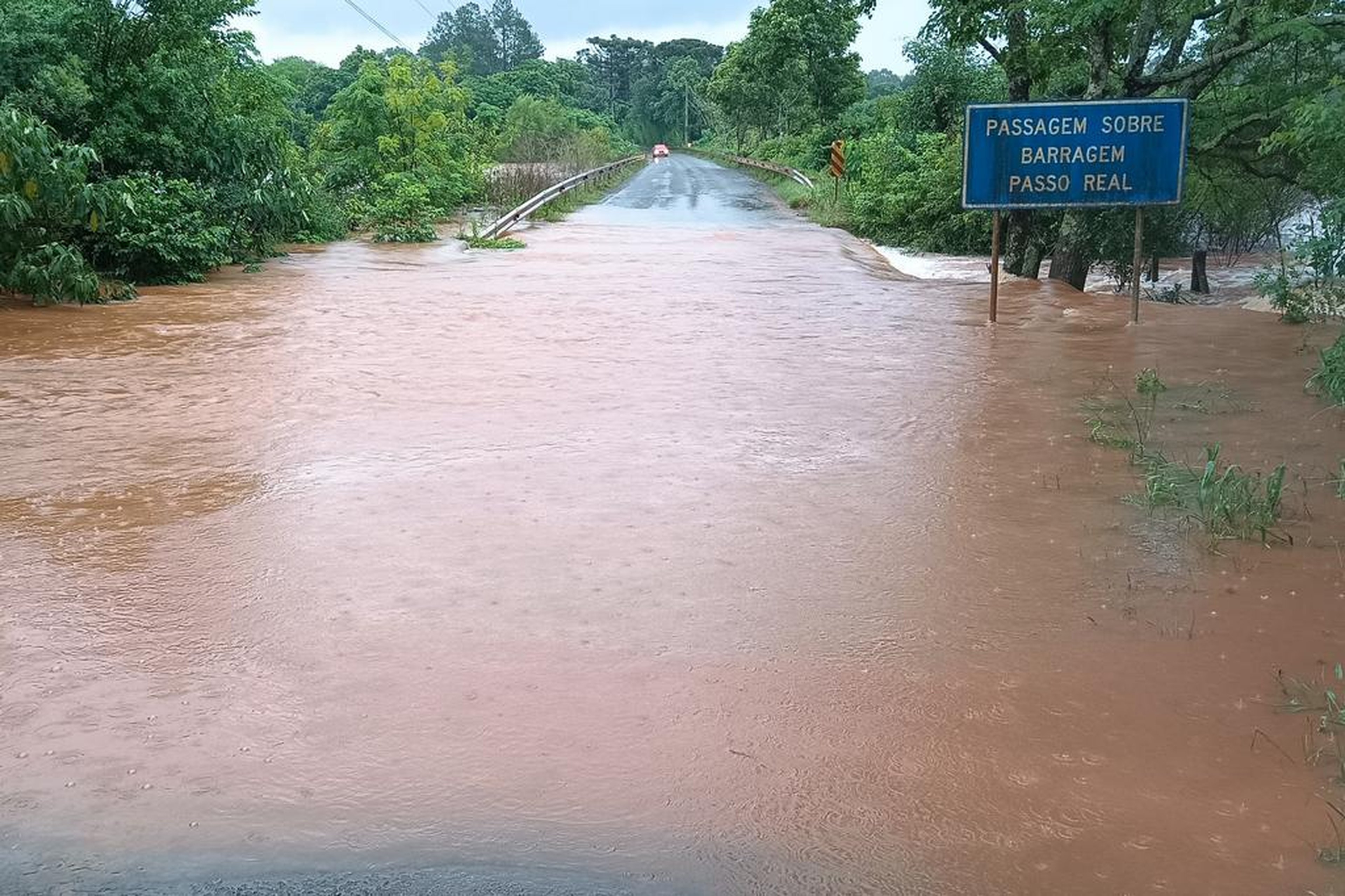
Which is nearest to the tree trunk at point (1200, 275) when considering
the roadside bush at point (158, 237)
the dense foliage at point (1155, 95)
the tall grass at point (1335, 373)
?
the dense foliage at point (1155, 95)

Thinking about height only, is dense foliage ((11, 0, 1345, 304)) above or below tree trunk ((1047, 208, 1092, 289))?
above

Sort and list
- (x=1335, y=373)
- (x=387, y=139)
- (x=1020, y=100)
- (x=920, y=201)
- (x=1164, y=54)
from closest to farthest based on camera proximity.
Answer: (x=1335, y=373) → (x=1164, y=54) → (x=1020, y=100) → (x=920, y=201) → (x=387, y=139)

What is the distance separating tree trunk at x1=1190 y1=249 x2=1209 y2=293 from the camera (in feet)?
60.6

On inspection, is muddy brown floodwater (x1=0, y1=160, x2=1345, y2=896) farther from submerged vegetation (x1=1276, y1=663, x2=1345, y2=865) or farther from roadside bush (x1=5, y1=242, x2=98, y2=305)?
roadside bush (x1=5, y1=242, x2=98, y2=305)

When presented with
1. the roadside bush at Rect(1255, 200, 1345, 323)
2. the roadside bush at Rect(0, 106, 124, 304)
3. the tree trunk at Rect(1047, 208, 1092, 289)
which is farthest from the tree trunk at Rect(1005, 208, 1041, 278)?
the roadside bush at Rect(0, 106, 124, 304)

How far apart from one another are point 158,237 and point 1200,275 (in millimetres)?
15058

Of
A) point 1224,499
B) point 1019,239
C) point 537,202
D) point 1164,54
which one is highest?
point 1164,54

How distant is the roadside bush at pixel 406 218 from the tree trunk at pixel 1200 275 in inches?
538

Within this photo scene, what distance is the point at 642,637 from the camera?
16.7ft

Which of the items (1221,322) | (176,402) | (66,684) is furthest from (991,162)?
(66,684)

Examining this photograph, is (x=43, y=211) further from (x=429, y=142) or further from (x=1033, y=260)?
(x=429, y=142)

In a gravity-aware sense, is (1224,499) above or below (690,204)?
below

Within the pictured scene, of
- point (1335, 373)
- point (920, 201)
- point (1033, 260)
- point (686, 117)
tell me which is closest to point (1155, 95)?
point (1033, 260)

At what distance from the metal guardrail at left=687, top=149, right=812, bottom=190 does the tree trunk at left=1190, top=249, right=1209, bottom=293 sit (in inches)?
734
